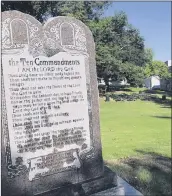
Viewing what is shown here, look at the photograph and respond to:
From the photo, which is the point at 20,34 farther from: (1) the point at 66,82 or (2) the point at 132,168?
(2) the point at 132,168

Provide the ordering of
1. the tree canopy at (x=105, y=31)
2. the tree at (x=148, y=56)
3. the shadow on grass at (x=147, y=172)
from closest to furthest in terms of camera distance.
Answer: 1. the shadow on grass at (x=147, y=172)
2. the tree canopy at (x=105, y=31)
3. the tree at (x=148, y=56)

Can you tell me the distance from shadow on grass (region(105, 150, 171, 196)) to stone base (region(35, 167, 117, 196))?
1039 millimetres

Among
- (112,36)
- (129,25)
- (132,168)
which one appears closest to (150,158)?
(132,168)

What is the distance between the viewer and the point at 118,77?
48.5 m

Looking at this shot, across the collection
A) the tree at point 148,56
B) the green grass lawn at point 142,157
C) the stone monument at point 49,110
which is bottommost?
the green grass lawn at point 142,157

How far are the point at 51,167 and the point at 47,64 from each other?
150 centimetres

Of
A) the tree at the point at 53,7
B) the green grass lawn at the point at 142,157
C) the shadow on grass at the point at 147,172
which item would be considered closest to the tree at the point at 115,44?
the tree at the point at 53,7

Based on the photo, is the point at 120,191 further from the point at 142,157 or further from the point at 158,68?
the point at 158,68

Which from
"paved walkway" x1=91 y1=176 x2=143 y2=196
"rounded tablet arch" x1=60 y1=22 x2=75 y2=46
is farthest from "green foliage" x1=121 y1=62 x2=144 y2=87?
"rounded tablet arch" x1=60 y1=22 x2=75 y2=46

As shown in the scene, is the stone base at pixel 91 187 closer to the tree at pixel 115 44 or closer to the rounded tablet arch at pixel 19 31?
the rounded tablet arch at pixel 19 31

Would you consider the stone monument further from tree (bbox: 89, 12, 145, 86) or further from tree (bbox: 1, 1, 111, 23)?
tree (bbox: 89, 12, 145, 86)

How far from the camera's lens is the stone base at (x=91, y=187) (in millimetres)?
4695

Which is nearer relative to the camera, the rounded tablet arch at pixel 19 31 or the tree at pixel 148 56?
the rounded tablet arch at pixel 19 31

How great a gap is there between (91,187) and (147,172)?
2.35m
